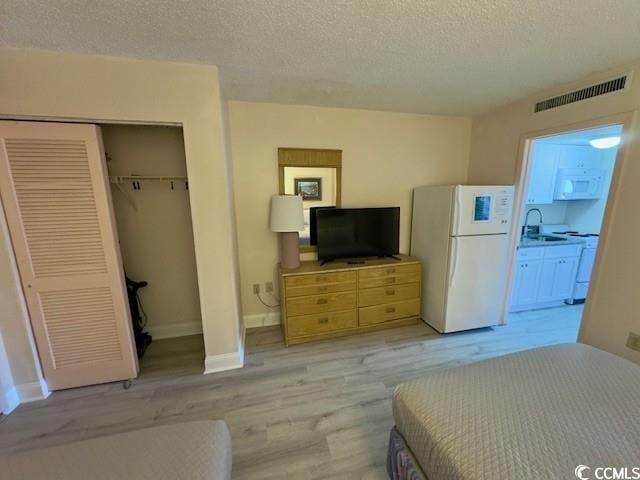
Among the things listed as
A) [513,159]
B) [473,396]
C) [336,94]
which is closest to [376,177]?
[336,94]

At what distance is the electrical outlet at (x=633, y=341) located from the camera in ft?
6.00

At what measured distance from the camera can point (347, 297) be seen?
8.72 feet

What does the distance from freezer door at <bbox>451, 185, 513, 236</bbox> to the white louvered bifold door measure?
118 inches

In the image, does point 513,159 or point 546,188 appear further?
point 546,188

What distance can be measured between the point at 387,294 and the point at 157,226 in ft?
8.18

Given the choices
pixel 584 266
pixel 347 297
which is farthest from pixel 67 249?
pixel 584 266

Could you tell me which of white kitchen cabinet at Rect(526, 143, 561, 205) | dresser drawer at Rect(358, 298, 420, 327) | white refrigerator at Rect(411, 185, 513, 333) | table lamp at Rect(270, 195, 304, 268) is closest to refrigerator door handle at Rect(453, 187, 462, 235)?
white refrigerator at Rect(411, 185, 513, 333)

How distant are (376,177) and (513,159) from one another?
141 cm

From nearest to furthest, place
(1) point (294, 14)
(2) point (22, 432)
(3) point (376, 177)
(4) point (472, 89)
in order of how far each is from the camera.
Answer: (1) point (294, 14) → (2) point (22, 432) → (4) point (472, 89) → (3) point (376, 177)

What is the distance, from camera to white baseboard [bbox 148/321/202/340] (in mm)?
2717

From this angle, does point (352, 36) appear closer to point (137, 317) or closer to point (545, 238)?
point (137, 317)

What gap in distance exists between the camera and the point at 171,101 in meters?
1.79

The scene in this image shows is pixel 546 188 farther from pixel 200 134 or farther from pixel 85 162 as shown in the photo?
pixel 85 162

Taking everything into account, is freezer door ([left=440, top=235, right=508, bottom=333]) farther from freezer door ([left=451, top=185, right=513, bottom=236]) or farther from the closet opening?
the closet opening
